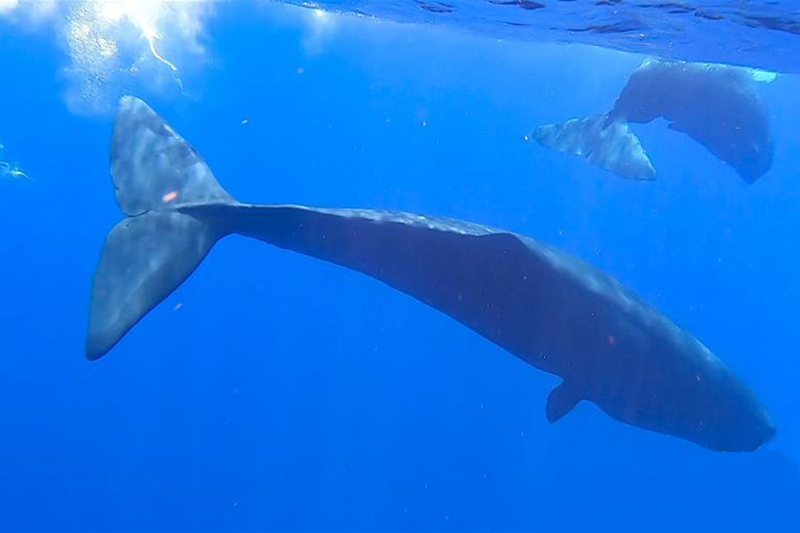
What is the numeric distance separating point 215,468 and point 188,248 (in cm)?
2631

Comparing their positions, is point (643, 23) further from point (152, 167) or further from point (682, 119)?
point (152, 167)

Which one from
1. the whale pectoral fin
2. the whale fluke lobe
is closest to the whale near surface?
the whale pectoral fin

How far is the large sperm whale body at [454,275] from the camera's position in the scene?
7.83 meters

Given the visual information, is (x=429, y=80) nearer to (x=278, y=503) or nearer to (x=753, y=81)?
(x=278, y=503)

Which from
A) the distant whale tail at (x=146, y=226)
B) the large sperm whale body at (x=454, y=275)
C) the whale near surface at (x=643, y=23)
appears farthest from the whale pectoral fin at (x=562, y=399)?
the whale near surface at (x=643, y=23)

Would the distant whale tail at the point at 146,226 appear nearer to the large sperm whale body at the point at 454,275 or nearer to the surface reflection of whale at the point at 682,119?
the large sperm whale body at the point at 454,275

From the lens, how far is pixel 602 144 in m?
16.9

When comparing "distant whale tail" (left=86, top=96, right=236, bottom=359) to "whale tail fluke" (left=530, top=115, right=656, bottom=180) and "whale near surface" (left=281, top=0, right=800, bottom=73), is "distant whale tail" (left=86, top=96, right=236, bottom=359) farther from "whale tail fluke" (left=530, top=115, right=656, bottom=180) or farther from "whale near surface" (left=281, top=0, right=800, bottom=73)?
"whale tail fluke" (left=530, top=115, right=656, bottom=180)

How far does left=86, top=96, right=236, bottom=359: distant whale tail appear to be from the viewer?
7160mm

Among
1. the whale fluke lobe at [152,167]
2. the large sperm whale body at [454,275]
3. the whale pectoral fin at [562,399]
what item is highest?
the whale fluke lobe at [152,167]

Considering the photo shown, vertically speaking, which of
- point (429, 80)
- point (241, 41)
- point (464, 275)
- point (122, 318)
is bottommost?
point (429, 80)

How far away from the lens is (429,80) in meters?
54.2

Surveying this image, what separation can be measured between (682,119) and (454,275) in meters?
10.5

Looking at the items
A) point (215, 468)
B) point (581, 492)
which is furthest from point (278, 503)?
point (581, 492)
